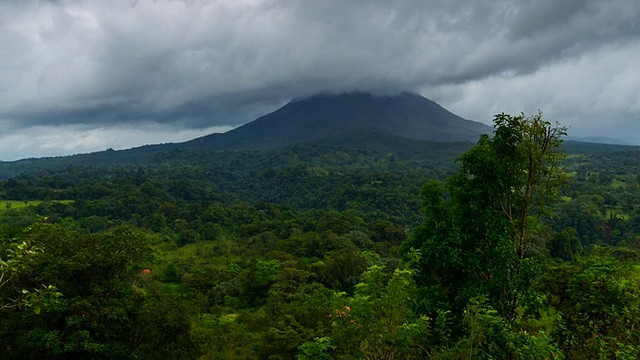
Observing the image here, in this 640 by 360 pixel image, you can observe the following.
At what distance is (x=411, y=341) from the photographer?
5.75 m

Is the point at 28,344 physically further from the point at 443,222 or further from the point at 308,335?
the point at 443,222

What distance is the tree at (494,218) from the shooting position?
700 cm

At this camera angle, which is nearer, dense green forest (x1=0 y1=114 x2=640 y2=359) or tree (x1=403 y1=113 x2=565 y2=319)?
dense green forest (x1=0 y1=114 x2=640 y2=359)

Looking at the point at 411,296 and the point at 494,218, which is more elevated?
the point at 494,218

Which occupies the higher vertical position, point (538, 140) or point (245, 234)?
point (538, 140)

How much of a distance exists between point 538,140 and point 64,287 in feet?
39.2

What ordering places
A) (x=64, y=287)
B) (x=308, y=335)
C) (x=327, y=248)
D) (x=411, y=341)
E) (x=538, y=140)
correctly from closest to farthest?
(x=411, y=341), (x=538, y=140), (x=64, y=287), (x=308, y=335), (x=327, y=248)

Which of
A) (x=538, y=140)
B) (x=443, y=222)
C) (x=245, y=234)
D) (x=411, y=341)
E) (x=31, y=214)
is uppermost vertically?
(x=538, y=140)

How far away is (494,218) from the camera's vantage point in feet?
24.1

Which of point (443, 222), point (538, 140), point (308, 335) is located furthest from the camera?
point (308, 335)

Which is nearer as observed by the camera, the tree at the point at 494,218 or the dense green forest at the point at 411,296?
the dense green forest at the point at 411,296

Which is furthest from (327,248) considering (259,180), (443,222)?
(259,180)

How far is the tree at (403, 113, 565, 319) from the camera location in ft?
23.0

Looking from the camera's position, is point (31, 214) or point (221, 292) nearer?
point (221, 292)
